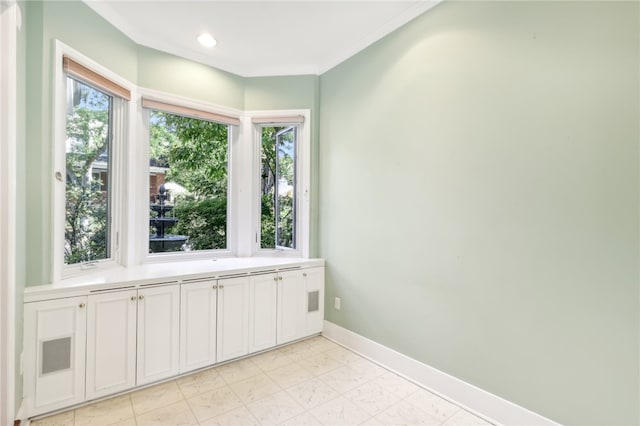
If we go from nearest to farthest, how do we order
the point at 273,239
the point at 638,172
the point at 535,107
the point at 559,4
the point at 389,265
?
the point at 638,172
the point at 559,4
the point at 535,107
the point at 389,265
the point at 273,239

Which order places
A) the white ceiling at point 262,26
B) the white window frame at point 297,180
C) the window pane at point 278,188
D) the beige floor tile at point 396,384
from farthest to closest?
the window pane at point 278,188
the white window frame at point 297,180
the white ceiling at point 262,26
the beige floor tile at point 396,384

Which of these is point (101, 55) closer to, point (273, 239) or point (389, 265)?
point (273, 239)

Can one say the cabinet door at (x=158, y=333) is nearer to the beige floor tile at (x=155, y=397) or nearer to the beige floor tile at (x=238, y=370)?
the beige floor tile at (x=155, y=397)

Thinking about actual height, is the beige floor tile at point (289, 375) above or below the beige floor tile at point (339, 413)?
below

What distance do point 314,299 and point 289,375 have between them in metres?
0.82

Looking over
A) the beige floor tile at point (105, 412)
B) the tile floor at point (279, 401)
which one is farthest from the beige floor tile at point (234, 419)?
the beige floor tile at point (105, 412)

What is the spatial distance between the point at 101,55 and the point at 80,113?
48 cm

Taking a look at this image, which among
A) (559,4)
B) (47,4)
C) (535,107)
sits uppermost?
(47,4)

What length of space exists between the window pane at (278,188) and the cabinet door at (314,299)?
0.43 meters

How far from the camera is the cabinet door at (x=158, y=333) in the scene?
7.01 feet

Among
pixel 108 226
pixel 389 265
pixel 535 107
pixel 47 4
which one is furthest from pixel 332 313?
pixel 47 4

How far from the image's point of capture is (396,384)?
221 centimetres

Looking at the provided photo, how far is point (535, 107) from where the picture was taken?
5.42 feet

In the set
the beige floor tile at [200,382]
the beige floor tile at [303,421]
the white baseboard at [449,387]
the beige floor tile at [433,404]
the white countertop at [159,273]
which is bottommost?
the beige floor tile at [200,382]
